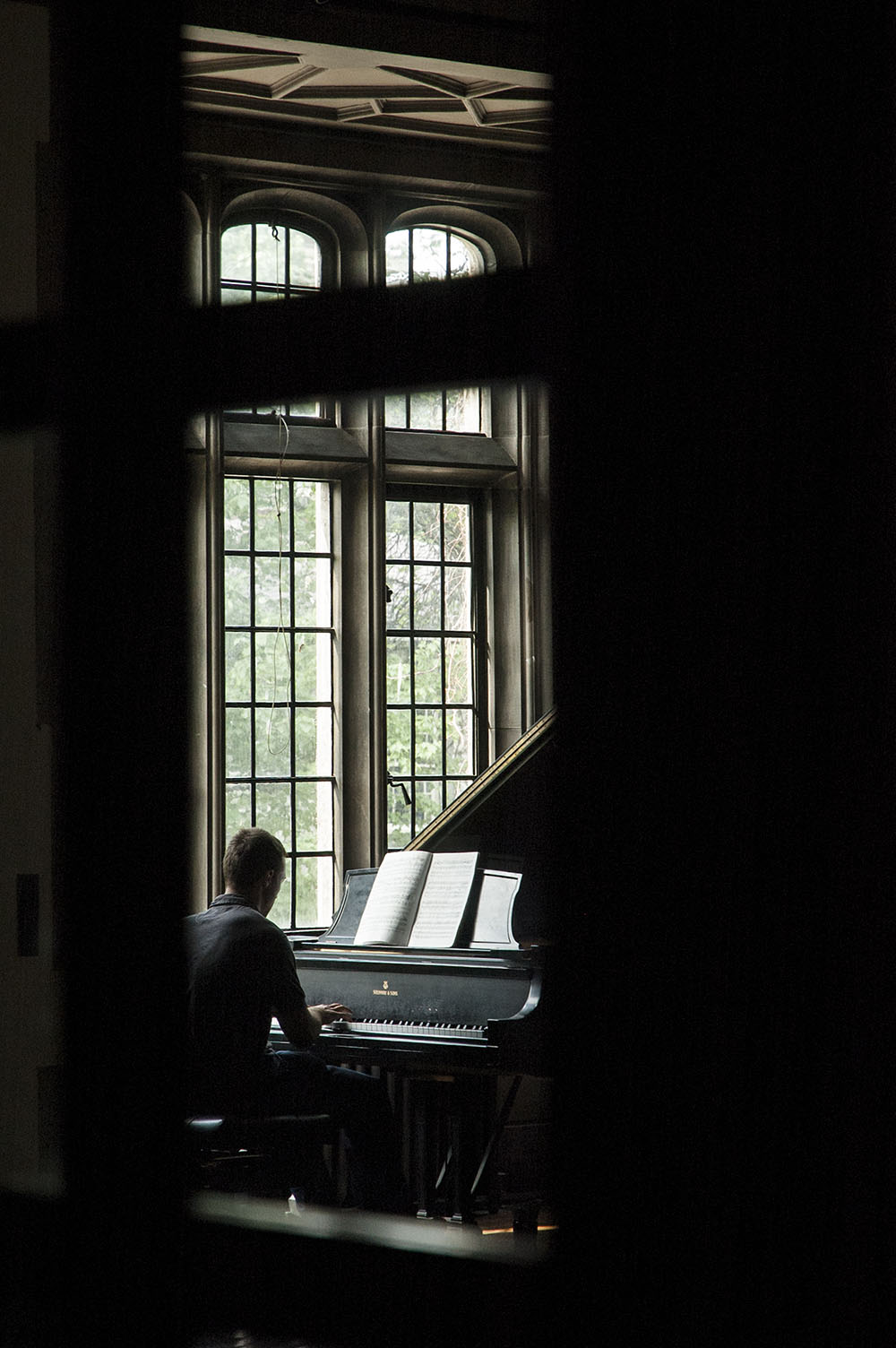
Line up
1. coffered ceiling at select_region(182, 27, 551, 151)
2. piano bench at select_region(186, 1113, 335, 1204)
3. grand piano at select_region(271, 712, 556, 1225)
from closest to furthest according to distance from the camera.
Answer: piano bench at select_region(186, 1113, 335, 1204), grand piano at select_region(271, 712, 556, 1225), coffered ceiling at select_region(182, 27, 551, 151)

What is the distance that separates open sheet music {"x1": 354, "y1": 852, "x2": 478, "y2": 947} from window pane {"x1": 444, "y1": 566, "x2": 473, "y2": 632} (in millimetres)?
2206

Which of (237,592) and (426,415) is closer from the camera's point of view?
(237,592)

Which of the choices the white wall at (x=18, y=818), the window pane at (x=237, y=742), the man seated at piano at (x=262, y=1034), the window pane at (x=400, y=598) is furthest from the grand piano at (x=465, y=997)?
the white wall at (x=18, y=818)

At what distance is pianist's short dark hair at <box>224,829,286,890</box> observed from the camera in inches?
152

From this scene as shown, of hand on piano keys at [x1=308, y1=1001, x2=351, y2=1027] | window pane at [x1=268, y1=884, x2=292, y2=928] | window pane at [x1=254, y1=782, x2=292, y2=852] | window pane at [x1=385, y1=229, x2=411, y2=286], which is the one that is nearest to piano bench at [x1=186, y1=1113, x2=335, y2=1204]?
hand on piano keys at [x1=308, y1=1001, x2=351, y2=1027]

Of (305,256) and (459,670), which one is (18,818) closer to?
(459,670)

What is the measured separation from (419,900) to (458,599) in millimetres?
2354

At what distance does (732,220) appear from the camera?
0.36 meters

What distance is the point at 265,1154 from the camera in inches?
150

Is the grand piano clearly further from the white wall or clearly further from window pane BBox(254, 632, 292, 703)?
the white wall

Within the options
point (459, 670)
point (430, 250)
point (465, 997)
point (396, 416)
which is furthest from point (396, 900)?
point (430, 250)

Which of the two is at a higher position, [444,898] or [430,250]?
[430,250]

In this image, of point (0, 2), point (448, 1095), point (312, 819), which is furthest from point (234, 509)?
point (0, 2)

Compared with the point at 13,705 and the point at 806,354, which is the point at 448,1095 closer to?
the point at 13,705
